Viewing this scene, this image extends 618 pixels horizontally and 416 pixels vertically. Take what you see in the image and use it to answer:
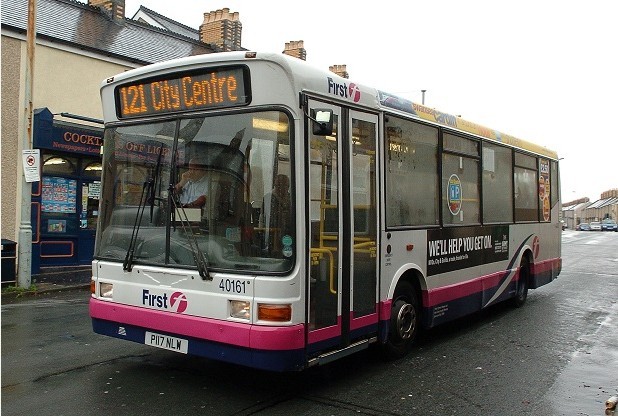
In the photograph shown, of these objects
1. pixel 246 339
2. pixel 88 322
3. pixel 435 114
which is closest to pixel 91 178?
pixel 88 322

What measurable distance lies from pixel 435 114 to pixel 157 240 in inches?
163

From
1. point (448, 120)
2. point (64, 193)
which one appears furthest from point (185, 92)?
point (64, 193)

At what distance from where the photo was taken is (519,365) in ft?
22.1

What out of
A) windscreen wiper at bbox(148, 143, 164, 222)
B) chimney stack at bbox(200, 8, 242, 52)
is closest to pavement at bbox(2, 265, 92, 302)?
windscreen wiper at bbox(148, 143, 164, 222)

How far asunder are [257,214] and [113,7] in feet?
56.4

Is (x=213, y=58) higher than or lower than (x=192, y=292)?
higher

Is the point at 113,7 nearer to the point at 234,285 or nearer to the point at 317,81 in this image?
the point at 317,81

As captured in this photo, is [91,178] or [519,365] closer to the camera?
[519,365]

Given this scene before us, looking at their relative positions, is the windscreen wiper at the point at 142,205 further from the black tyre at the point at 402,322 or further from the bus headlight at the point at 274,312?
the black tyre at the point at 402,322

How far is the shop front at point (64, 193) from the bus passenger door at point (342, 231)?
31.9ft

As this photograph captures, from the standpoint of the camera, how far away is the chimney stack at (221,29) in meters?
23.4

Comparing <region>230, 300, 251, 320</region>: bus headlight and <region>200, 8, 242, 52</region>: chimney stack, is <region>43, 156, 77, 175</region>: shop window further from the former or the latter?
<region>230, 300, 251, 320</region>: bus headlight

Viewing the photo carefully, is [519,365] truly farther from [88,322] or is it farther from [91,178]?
[91,178]

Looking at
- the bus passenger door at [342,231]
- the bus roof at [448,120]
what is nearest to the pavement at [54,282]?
the bus passenger door at [342,231]
